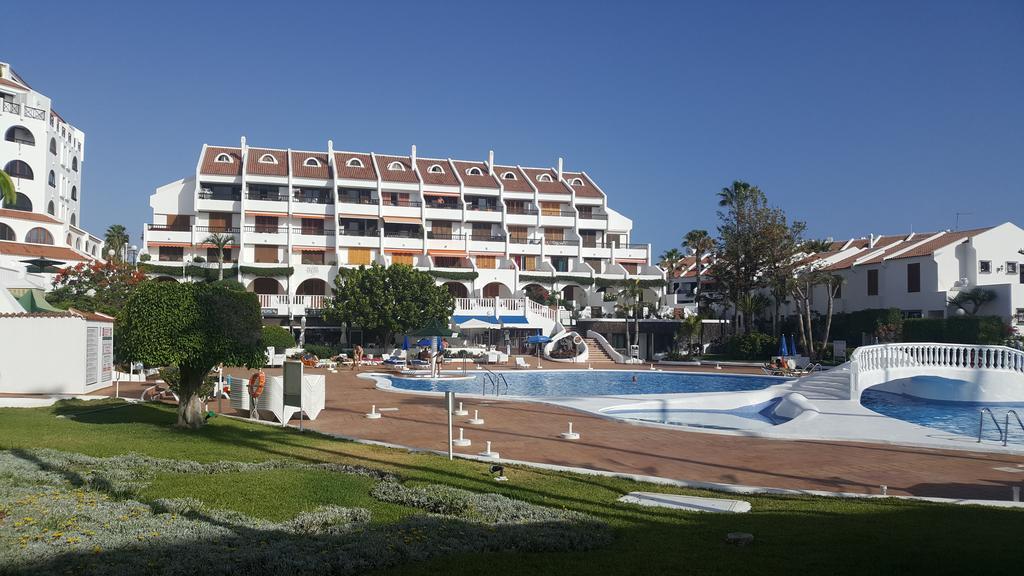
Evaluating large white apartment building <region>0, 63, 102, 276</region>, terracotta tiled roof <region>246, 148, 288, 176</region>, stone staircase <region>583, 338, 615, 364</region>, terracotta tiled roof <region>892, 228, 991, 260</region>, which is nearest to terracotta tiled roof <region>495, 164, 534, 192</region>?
terracotta tiled roof <region>246, 148, 288, 176</region>

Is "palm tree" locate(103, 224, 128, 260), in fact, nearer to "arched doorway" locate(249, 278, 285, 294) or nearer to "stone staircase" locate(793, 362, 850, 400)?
"arched doorway" locate(249, 278, 285, 294)

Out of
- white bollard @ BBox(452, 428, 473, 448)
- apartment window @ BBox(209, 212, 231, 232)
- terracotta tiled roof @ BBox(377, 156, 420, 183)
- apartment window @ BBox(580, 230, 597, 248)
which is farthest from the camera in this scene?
apartment window @ BBox(580, 230, 597, 248)

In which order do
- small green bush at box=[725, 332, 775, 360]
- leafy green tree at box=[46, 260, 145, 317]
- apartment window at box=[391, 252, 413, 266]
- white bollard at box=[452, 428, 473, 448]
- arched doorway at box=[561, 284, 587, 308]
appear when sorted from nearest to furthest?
white bollard at box=[452, 428, 473, 448] < leafy green tree at box=[46, 260, 145, 317] < small green bush at box=[725, 332, 775, 360] < apartment window at box=[391, 252, 413, 266] < arched doorway at box=[561, 284, 587, 308]

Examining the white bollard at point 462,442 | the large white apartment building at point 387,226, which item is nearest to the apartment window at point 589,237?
the large white apartment building at point 387,226

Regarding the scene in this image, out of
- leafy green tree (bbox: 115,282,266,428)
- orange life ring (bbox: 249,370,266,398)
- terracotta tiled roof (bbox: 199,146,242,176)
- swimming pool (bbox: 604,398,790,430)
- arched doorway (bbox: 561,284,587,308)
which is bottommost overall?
swimming pool (bbox: 604,398,790,430)

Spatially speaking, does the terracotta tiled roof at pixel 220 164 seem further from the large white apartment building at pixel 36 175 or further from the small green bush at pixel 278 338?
the small green bush at pixel 278 338

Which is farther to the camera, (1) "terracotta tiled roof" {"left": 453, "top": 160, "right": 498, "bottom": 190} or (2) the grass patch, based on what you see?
(1) "terracotta tiled roof" {"left": 453, "top": 160, "right": 498, "bottom": 190}

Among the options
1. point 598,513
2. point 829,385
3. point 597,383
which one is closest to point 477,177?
point 597,383

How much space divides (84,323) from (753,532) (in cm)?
2108

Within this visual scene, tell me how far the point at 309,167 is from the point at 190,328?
163ft

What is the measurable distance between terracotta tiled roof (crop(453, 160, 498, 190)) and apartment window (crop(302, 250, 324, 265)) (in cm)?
1484

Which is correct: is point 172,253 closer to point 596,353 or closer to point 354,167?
point 354,167

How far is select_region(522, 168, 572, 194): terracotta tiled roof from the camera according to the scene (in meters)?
68.7

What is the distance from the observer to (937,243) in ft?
148
